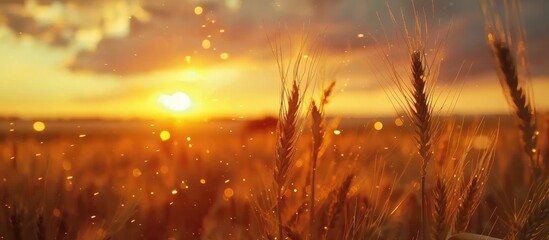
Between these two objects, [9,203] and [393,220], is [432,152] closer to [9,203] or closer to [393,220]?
Answer: [393,220]

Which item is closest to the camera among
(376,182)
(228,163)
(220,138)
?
(376,182)

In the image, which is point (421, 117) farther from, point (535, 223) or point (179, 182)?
point (179, 182)

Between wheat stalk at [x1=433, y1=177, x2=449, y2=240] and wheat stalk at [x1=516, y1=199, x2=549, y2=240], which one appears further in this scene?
wheat stalk at [x1=433, y1=177, x2=449, y2=240]

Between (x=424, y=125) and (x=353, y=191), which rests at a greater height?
(x=424, y=125)

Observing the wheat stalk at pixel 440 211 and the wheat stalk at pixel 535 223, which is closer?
the wheat stalk at pixel 535 223

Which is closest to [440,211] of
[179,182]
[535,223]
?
[535,223]

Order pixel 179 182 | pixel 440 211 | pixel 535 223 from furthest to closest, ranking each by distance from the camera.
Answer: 1. pixel 179 182
2. pixel 440 211
3. pixel 535 223

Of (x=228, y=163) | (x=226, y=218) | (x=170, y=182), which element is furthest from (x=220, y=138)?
(x=226, y=218)

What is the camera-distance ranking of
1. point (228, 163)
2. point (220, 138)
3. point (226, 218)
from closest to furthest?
point (226, 218), point (228, 163), point (220, 138)

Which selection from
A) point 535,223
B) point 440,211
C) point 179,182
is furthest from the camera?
point 179,182

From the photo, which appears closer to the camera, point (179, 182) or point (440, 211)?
point (440, 211)

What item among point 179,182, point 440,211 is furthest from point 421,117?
point 179,182
